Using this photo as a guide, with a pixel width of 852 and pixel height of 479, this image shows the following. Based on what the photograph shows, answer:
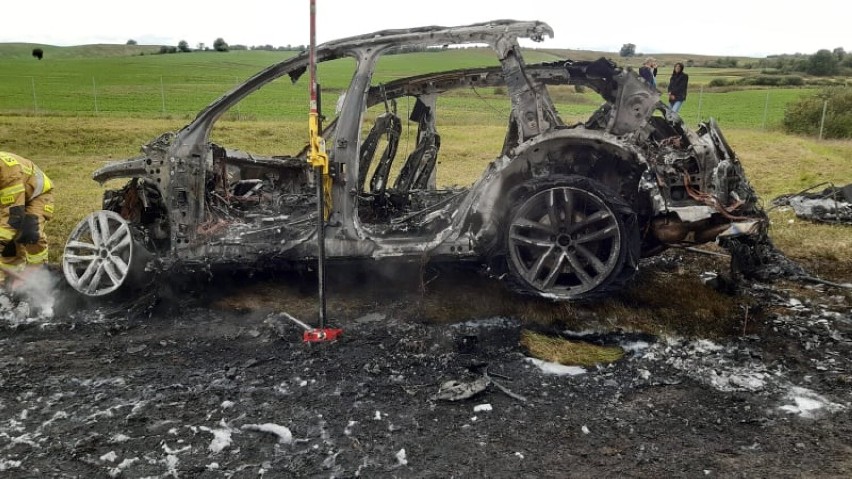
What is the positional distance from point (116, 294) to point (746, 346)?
4644 millimetres

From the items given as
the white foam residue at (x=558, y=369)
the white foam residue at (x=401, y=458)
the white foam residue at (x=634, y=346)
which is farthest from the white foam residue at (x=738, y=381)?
the white foam residue at (x=401, y=458)

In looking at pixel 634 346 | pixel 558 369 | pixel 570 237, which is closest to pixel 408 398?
pixel 558 369

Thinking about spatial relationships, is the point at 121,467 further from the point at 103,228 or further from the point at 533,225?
the point at 533,225

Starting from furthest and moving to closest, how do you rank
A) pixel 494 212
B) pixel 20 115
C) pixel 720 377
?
pixel 20 115, pixel 494 212, pixel 720 377

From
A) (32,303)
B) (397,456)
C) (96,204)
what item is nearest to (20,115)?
(96,204)

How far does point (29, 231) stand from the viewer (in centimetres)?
555

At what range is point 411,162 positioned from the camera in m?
6.46

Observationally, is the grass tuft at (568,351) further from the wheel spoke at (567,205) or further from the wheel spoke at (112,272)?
the wheel spoke at (112,272)

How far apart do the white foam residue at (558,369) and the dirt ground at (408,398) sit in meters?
0.03

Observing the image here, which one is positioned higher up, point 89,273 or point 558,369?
point 89,273

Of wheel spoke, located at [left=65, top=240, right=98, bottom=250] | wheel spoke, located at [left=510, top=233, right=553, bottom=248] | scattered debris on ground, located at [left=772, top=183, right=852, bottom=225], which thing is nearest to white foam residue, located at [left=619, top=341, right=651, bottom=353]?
wheel spoke, located at [left=510, top=233, right=553, bottom=248]

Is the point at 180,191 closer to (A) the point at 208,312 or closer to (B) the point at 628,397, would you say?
(A) the point at 208,312

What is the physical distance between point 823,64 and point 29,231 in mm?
49910

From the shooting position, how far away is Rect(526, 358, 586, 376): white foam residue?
12.9 ft
